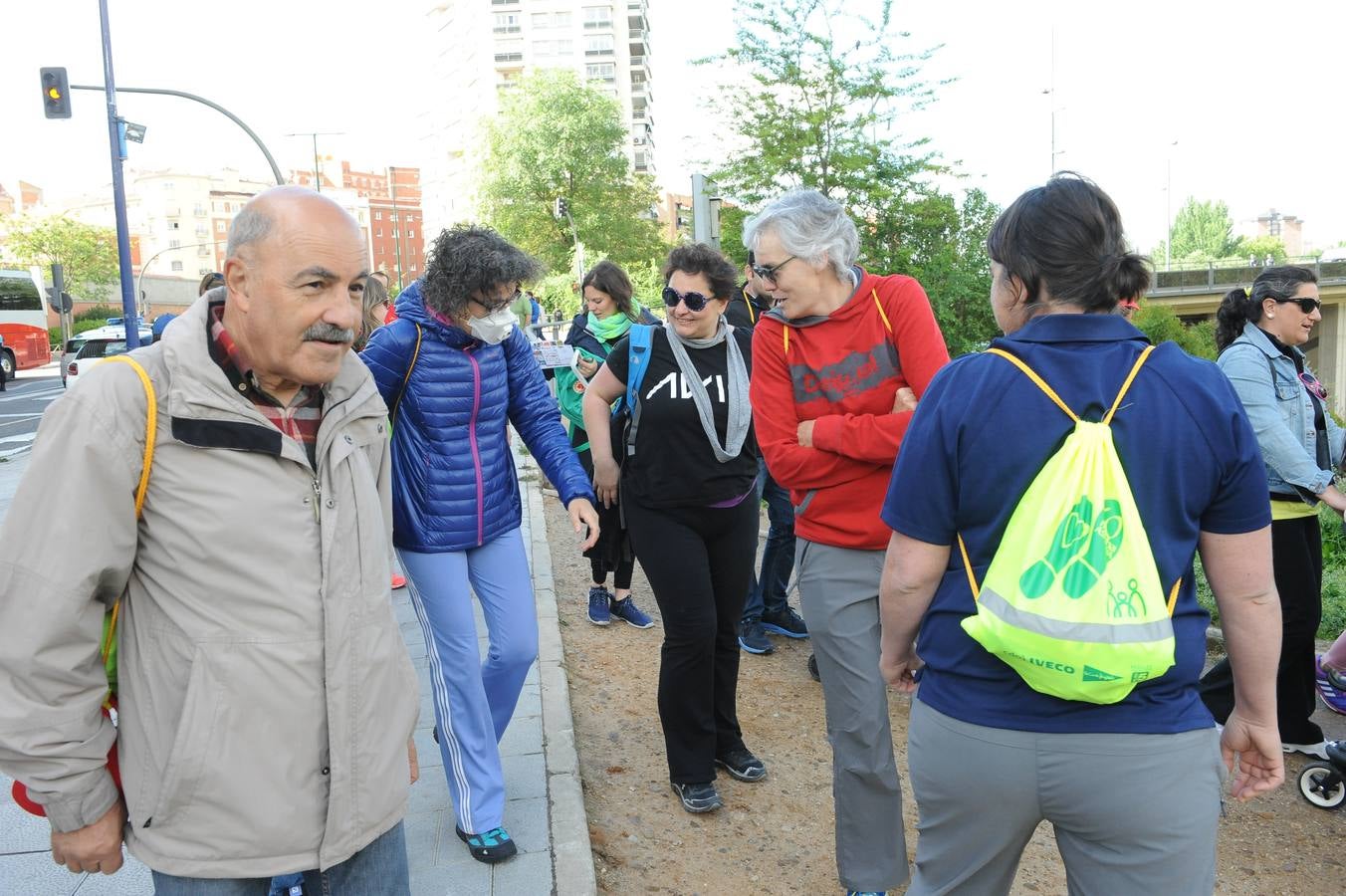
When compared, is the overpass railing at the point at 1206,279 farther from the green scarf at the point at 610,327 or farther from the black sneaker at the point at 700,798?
the black sneaker at the point at 700,798

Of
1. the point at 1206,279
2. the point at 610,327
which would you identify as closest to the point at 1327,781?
the point at 610,327

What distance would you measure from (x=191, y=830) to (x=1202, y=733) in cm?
186

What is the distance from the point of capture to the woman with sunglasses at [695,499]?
400 cm

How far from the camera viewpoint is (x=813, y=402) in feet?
10.8

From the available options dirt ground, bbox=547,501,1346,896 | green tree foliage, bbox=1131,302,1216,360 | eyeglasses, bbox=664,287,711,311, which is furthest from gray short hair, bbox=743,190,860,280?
green tree foliage, bbox=1131,302,1216,360

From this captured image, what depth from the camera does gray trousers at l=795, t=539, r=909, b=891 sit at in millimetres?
3197

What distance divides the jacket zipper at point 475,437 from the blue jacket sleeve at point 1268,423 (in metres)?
2.79

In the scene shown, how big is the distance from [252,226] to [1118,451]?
1.65m

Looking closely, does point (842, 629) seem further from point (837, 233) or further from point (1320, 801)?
point (1320, 801)

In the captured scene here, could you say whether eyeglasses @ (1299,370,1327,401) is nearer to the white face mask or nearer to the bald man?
the white face mask

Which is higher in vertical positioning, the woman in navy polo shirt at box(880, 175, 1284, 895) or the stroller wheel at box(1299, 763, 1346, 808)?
the woman in navy polo shirt at box(880, 175, 1284, 895)

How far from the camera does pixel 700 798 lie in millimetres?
4059

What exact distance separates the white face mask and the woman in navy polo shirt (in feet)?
6.17

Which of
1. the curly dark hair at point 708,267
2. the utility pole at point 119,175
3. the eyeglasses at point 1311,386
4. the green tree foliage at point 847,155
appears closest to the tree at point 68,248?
the utility pole at point 119,175
